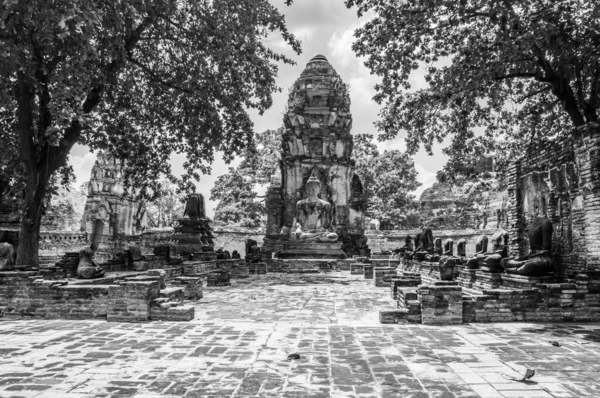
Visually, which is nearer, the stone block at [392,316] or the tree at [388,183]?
the stone block at [392,316]

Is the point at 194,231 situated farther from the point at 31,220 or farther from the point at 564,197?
the point at 564,197

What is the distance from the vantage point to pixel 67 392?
13.4ft

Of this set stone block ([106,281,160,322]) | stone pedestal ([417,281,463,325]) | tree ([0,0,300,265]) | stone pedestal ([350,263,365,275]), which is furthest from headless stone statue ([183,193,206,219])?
stone pedestal ([417,281,463,325])

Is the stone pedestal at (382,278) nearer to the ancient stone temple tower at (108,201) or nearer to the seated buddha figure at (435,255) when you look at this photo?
the seated buddha figure at (435,255)

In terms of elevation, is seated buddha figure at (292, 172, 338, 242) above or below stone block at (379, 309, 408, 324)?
above

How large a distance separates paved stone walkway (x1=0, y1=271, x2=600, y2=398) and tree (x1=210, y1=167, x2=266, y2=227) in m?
27.7

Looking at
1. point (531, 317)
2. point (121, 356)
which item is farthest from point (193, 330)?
point (531, 317)

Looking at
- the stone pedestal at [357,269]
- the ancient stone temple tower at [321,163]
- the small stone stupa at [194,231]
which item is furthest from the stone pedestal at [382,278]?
the ancient stone temple tower at [321,163]

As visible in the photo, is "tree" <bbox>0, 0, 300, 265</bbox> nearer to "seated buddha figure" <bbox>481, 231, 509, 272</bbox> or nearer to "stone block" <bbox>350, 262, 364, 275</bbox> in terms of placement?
"stone block" <bbox>350, 262, 364, 275</bbox>

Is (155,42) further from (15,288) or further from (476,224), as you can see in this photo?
(476,224)

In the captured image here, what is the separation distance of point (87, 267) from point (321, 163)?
1817 cm

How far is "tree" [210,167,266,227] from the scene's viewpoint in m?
35.6

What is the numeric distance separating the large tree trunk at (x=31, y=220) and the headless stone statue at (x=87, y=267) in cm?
307

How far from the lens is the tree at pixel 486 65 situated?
9664mm
